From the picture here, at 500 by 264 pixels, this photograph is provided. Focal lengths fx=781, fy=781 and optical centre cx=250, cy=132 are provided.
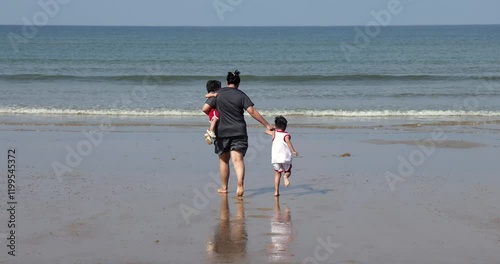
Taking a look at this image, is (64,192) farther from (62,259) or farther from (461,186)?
(461,186)

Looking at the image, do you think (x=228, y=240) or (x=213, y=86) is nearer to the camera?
(x=228, y=240)

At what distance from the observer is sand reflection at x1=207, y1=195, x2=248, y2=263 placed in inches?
249

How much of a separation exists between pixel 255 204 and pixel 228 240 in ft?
5.55

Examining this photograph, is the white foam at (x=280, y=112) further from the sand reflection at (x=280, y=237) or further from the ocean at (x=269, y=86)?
the sand reflection at (x=280, y=237)

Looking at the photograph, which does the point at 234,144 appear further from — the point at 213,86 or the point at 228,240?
the point at 228,240

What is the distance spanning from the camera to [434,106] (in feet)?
76.7

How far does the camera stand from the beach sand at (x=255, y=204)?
6.57m

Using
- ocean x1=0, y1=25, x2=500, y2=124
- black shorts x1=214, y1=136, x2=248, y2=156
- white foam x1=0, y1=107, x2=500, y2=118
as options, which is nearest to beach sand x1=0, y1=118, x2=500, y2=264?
black shorts x1=214, y1=136, x2=248, y2=156

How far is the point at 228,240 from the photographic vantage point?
6906mm

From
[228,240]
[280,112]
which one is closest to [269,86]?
[280,112]

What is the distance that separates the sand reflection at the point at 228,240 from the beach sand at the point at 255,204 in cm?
2

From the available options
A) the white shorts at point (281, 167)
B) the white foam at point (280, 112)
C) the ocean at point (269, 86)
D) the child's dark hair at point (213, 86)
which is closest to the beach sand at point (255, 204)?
the white shorts at point (281, 167)

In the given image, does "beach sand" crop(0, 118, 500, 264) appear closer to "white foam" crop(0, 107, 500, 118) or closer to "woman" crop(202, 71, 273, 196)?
"woman" crop(202, 71, 273, 196)

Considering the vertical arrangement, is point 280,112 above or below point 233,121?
above
